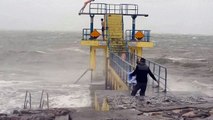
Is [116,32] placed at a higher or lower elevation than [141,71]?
higher

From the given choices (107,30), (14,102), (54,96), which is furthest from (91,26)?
(14,102)

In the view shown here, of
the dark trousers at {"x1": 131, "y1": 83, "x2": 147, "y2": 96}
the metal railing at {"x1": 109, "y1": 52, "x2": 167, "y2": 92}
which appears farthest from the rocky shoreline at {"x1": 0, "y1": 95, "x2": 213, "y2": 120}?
Answer: the metal railing at {"x1": 109, "y1": 52, "x2": 167, "y2": 92}

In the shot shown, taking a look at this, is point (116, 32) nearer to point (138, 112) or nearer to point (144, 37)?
point (144, 37)

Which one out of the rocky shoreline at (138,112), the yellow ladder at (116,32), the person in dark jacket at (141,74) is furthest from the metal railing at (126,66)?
the rocky shoreline at (138,112)

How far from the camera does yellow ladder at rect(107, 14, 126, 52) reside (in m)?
23.4

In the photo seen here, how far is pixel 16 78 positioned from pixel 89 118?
2037 cm

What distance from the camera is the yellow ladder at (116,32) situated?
76.7 ft

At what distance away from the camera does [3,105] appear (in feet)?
59.7

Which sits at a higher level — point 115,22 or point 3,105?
point 115,22

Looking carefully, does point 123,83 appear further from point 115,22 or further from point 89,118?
point 115,22

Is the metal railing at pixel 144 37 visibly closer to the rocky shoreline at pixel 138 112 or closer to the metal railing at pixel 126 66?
the metal railing at pixel 126 66

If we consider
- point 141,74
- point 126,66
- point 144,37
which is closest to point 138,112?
point 141,74

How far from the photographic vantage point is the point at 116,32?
24.4 meters

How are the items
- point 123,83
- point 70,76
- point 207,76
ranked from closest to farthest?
point 123,83
point 70,76
point 207,76
